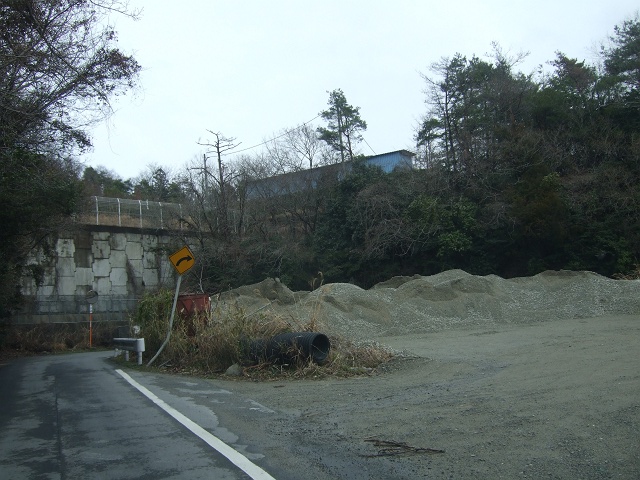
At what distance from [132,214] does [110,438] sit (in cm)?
3791

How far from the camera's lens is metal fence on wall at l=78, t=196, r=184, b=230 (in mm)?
41656

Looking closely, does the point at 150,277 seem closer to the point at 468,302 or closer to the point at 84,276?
the point at 84,276

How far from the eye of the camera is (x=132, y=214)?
143ft

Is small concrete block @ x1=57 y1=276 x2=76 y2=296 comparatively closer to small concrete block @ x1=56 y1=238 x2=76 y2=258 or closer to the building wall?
the building wall

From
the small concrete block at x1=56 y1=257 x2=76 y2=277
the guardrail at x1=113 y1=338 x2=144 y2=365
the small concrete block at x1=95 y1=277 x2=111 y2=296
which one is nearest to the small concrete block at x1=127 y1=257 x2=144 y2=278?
the small concrete block at x1=95 y1=277 x2=111 y2=296

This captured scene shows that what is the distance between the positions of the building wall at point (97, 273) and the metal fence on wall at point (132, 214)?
86 centimetres

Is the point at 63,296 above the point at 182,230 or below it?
below

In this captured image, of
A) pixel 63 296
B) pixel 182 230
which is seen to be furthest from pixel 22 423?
pixel 182 230

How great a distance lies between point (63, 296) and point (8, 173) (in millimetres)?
27349

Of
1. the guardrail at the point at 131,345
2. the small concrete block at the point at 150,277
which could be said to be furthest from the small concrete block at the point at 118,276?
the guardrail at the point at 131,345

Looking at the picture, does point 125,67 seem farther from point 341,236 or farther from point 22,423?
point 341,236

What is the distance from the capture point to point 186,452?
261 inches

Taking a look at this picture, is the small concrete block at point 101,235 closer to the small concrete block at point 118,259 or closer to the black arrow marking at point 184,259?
the small concrete block at point 118,259

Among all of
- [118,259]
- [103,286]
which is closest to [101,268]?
[103,286]
